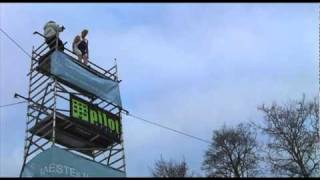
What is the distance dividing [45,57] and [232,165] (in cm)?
1906

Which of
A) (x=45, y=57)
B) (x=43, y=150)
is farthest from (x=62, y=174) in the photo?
(x=45, y=57)

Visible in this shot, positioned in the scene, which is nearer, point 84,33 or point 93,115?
point 93,115

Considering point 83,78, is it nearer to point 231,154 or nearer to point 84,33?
point 84,33

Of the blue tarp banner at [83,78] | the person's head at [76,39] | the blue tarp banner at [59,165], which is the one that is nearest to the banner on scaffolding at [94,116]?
the blue tarp banner at [83,78]

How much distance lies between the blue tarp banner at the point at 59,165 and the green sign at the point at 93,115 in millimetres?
1817

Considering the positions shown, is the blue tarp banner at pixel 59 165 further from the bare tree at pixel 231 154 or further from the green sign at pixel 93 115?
the bare tree at pixel 231 154

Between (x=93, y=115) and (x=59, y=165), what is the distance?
3356mm

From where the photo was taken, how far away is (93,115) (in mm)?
19172

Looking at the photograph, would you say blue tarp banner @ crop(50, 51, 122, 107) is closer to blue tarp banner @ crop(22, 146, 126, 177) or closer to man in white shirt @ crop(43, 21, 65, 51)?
man in white shirt @ crop(43, 21, 65, 51)

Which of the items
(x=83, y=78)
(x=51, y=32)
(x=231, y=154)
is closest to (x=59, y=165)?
(x=83, y=78)

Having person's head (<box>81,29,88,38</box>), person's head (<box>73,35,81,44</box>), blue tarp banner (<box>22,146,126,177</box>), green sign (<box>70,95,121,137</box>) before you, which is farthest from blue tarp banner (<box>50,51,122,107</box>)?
blue tarp banner (<box>22,146,126,177</box>)

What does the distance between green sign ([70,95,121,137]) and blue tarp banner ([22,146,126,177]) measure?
1817 mm

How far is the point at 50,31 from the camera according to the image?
19.8m

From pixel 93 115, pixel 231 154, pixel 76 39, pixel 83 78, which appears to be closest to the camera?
pixel 93 115
